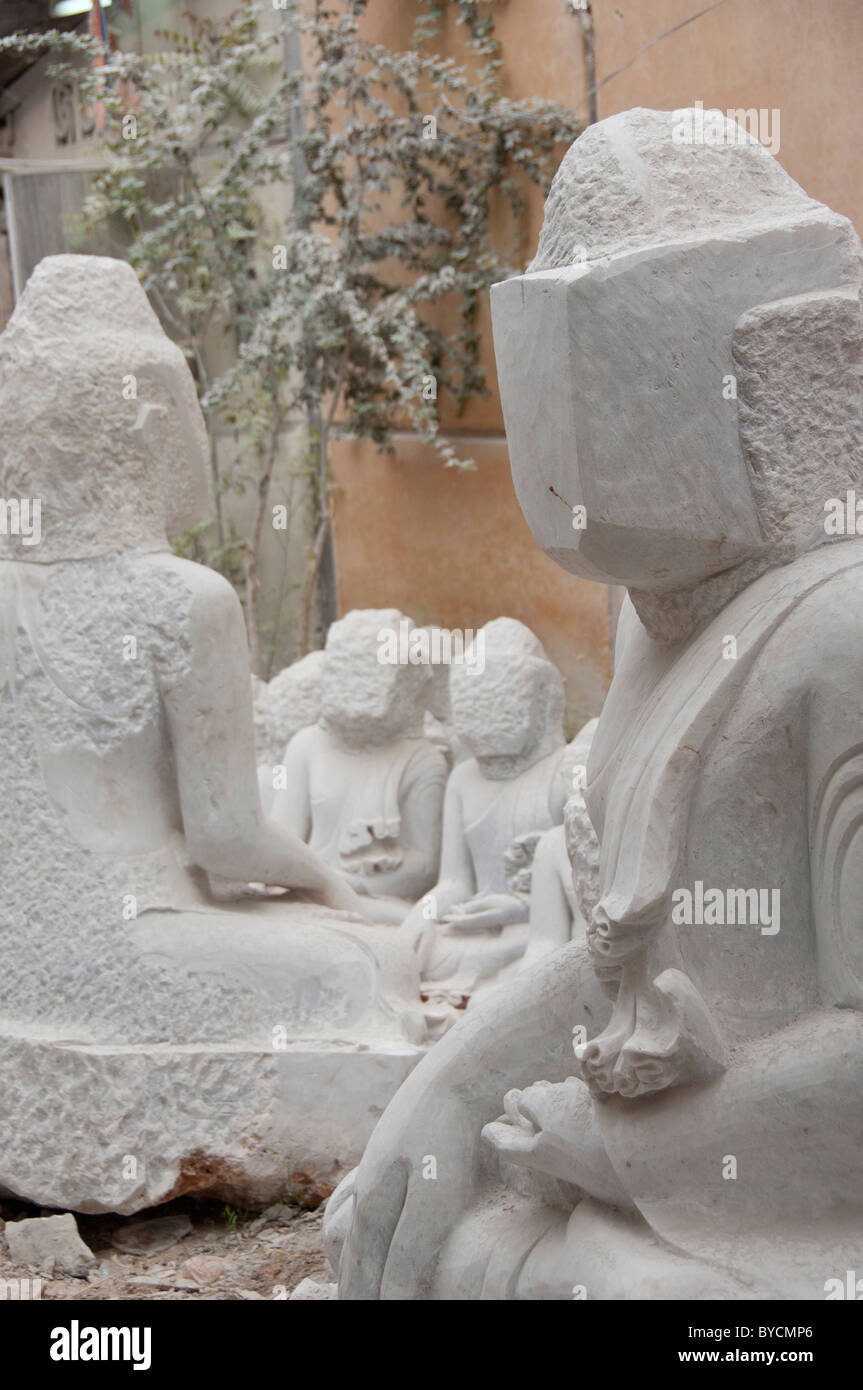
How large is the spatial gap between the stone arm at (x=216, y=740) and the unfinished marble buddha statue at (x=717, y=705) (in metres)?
1.59

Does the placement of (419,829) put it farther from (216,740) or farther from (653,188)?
(653,188)

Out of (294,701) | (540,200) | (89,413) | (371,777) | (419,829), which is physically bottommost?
(419,829)

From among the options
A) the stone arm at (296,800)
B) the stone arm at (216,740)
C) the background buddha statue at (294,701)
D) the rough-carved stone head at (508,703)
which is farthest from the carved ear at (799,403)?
the background buddha statue at (294,701)

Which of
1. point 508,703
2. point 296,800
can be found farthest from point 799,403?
point 296,800

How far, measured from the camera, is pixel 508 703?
4.32 metres

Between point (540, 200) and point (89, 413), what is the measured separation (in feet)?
9.64

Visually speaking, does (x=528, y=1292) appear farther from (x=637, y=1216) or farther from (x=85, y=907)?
(x=85, y=907)

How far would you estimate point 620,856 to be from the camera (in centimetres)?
188

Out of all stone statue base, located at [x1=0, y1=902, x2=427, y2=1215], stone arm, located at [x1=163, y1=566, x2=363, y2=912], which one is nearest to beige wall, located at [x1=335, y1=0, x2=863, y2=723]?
stone arm, located at [x1=163, y1=566, x2=363, y2=912]

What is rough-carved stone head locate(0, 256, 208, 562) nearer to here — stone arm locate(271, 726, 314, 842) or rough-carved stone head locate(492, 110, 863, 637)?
stone arm locate(271, 726, 314, 842)

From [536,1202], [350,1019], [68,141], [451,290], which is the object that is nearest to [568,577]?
[451,290]

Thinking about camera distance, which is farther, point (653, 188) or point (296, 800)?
point (296, 800)

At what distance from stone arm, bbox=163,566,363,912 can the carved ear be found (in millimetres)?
1780

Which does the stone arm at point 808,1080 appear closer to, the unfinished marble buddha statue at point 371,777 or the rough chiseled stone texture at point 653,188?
the rough chiseled stone texture at point 653,188
